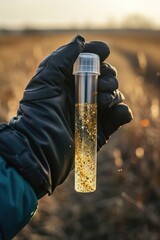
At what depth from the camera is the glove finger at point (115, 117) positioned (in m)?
1.96

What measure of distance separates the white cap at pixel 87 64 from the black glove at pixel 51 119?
3cm

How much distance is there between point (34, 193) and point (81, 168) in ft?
0.89

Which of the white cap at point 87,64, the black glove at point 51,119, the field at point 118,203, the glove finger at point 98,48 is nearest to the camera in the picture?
the black glove at point 51,119

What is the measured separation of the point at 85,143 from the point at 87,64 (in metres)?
0.34

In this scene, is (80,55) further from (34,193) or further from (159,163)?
(159,163)

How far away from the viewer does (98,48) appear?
1.91m

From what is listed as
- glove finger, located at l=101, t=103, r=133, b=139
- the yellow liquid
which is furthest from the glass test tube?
glove finger, located at l=101, t=103, r=133, b=139

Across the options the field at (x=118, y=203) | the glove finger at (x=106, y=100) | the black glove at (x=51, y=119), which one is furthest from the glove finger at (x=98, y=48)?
the field at (x=118, y=203)

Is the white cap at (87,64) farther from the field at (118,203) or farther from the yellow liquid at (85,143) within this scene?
the field at (118,203)

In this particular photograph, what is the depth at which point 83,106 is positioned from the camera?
72.0 inches

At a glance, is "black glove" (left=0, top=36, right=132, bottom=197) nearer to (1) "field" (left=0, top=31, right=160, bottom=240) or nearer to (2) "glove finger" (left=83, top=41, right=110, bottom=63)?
(2) "glove finger" (left=83, top=41, right=110, bottom=63)

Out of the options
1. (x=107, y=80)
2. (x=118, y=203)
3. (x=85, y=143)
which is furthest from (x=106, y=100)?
(x=118, y=203)

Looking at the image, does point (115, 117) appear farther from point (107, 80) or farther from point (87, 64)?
point (87, 64)

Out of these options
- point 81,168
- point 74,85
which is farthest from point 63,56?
point 81,168
